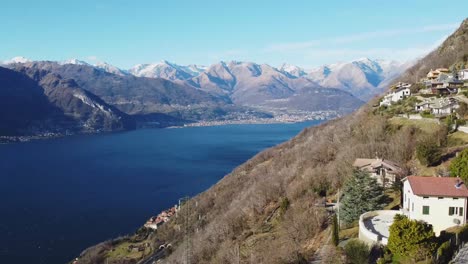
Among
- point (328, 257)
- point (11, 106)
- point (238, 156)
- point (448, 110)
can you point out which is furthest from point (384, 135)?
point (11, 106)

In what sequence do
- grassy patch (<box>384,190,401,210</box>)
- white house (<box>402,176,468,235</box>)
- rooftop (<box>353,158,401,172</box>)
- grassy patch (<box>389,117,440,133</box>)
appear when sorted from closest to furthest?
white house (<box>402,176,468,235</box>) → grassy patch (<box>384,190,401,210</box>) → rooftop (<box>353,158,401,172</box>) → grassy patch (<box>389,117,440,133</box>)

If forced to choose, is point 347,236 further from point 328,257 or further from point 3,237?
point 3,237

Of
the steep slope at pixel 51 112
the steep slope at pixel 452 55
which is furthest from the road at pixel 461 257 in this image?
the steep slope at pixel 51 112

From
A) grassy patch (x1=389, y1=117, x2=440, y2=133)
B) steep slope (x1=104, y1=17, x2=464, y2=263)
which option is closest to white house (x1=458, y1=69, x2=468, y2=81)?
steep slope (x1=104, y1=17, x2=464, y2=263)

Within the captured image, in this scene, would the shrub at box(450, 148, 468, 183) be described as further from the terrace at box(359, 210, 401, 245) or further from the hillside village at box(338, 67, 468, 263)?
the terrace at box(359, 210, 401, 245)

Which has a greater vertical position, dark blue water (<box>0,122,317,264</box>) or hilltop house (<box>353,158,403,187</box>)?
hilltop house (<box>353,158,403,187</box>)
